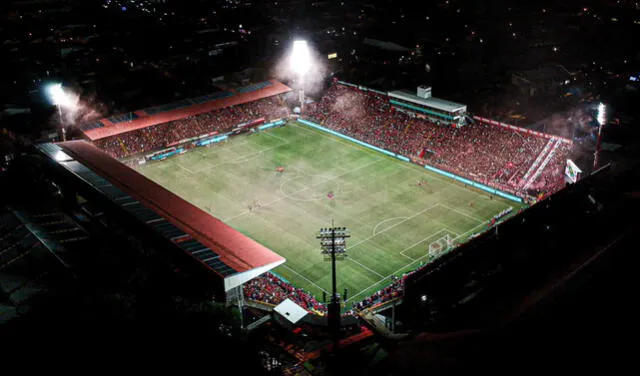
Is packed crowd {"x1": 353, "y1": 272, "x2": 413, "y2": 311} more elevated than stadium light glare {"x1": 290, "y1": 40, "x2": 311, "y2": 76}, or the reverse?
stadium light glare {"x1": 290, "y1": 40, "x2": 311, "y2": 76}

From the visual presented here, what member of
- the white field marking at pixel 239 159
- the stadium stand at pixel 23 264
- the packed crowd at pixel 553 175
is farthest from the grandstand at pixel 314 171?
the stadium stand at pixel 23 264

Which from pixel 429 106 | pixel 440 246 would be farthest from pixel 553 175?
pixel 429 106

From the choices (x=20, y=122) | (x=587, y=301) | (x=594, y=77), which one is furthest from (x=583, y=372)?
(x=594, y=77)

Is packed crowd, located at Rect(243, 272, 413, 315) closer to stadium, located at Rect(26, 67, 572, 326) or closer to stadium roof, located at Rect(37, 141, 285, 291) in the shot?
stadium, located at Rect(26, 67, 572, 326)

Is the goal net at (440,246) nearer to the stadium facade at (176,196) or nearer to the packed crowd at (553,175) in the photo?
the stadium facade at (176,196)

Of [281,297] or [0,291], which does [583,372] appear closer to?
[281,297]

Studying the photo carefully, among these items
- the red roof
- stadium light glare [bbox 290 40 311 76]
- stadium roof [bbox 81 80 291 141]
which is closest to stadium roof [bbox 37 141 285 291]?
the red roof

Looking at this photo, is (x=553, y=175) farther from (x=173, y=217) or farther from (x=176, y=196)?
(x=173, y=217)

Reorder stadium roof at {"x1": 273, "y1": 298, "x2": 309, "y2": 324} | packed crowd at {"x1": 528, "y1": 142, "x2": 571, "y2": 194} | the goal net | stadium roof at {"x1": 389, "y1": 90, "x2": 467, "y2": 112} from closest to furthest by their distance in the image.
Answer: stadium roof at {"x1": 273, "y1": 298, "x2": 309, "y2": 324}, the goal net, packed crowd at {"x1": 528, "y1": 142, "x2": 571, "y2": 194}, stadium roof at {"x1": 389, "y1": 90, "x2": 467, "y2": 112}
